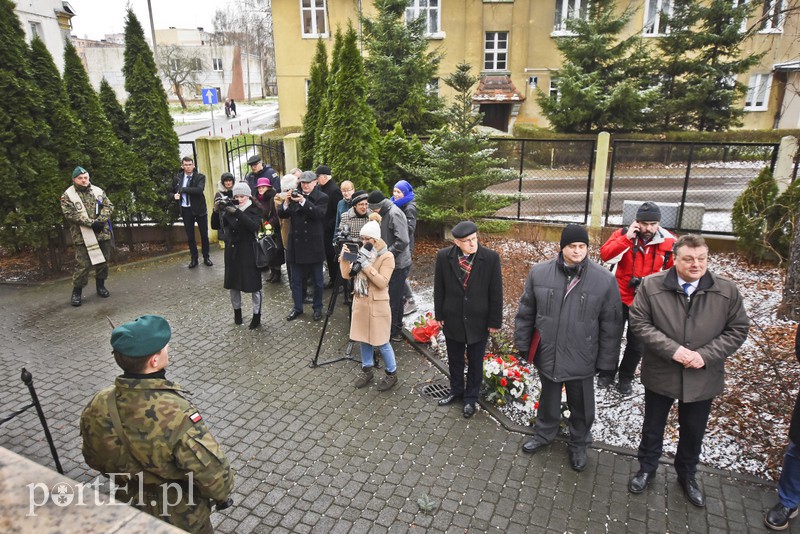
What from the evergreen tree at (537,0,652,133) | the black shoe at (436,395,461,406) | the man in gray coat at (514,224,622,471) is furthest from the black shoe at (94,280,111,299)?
the evergreen tree at (537,0,652,133)

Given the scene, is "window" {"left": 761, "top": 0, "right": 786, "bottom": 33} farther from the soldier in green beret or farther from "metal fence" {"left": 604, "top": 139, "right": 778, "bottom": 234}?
the soldier in green beret

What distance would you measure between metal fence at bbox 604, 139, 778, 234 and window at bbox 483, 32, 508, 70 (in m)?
18.5

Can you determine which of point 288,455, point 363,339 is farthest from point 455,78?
point 288,455

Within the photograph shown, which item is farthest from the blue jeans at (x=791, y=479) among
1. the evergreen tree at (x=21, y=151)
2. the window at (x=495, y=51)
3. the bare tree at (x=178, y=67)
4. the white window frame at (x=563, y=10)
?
the bare tree at (x=178, y=67)

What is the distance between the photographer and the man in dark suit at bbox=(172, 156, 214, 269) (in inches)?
383

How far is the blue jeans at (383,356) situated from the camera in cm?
577

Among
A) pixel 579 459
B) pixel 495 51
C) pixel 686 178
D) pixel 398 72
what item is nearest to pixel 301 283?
pixel 579 459

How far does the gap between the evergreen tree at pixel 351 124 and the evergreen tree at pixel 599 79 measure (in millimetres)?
12034

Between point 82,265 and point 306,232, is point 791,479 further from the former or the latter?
point 82,265

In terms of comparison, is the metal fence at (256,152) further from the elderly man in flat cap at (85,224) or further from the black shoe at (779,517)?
the black shoe at (779,517)

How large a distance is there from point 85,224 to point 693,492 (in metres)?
8.52

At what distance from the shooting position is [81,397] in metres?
5.82

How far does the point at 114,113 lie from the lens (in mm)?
11195

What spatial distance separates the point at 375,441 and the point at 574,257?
245 centimetres
